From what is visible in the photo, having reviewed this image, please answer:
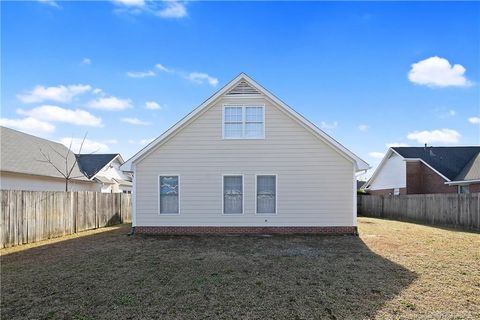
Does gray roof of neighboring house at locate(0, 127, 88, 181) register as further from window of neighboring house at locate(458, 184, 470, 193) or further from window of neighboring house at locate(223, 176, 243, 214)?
window of neighboring house at locate(458, 184, 470, 193)

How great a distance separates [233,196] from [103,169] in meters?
16.3

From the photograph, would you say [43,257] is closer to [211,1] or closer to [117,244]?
[117,244]

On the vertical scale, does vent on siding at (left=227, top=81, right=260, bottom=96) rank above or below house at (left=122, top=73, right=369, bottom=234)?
above

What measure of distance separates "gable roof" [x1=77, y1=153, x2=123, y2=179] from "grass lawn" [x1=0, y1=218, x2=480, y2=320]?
14964 millimetres

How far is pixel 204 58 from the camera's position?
15.8m

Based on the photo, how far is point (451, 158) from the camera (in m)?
25.9

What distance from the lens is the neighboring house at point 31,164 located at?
1725 cm

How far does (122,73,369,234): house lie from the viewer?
13.6 meters

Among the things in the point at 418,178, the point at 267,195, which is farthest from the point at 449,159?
the point at 267,195

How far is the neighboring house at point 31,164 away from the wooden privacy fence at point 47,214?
4.52 meters

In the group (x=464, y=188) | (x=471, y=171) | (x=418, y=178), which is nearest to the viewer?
(x=471, y=171)

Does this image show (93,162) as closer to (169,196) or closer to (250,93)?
(169,196)

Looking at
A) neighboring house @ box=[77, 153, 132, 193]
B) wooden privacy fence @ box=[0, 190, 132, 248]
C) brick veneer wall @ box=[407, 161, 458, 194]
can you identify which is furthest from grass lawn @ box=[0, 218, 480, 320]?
brick veneer wall @ box=[407, 161, 458, 194]

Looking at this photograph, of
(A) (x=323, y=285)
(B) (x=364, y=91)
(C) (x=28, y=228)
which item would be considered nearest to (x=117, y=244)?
(C) (x=28, y=228)
